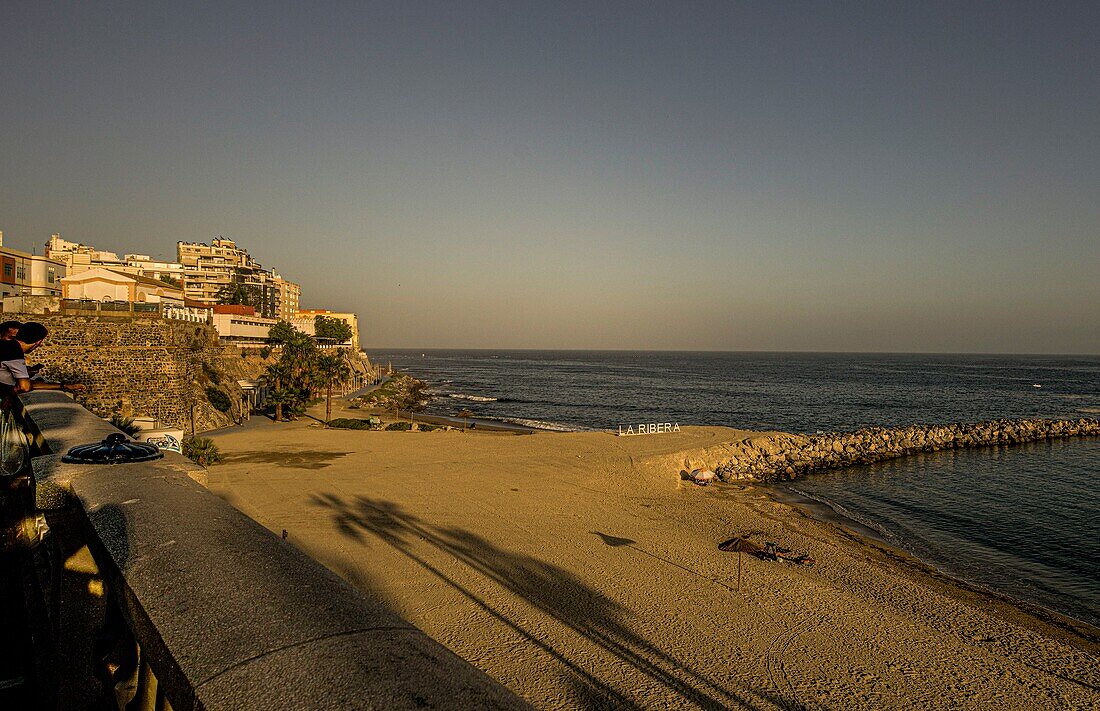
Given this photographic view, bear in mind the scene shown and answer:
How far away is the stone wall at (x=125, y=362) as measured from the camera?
25.2 m

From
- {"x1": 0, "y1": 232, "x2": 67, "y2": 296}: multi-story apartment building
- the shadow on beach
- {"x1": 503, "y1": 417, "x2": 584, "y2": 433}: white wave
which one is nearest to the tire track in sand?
the shadow on beach

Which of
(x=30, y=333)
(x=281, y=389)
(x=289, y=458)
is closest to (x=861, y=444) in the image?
(x=289, y=458)

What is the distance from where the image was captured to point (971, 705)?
39.4ft

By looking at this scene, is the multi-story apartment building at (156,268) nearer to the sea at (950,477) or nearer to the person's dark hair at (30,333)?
the sea at (950,477)

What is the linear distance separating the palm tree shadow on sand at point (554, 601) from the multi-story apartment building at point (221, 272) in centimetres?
11286

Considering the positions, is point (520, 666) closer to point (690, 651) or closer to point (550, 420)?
point (690, 651)

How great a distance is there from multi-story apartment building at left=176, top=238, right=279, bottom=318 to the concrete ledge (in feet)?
418

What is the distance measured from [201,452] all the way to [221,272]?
11402 cm

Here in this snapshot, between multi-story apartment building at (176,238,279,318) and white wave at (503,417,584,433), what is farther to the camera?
multi-story apartment building at (176,238,279,318)

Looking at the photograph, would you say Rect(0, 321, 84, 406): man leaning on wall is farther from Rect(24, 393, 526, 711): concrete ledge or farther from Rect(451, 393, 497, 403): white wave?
Rect(451, 393, 497, 403): white wave

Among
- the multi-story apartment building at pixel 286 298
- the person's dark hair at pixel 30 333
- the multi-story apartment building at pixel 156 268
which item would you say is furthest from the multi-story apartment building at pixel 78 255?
the person's dark hair at pixel 30 333

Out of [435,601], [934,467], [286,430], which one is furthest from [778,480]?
[286,430]

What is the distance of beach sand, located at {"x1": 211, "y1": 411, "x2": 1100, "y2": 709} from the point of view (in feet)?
39.8

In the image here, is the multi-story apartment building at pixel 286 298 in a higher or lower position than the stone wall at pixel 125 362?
higher
